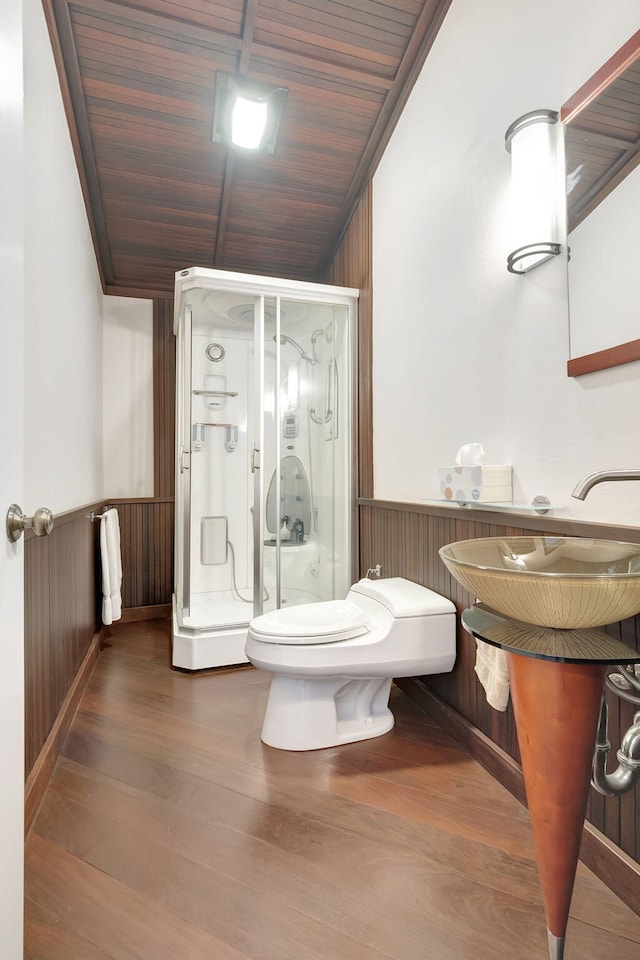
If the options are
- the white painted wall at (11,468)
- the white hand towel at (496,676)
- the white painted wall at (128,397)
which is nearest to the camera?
the white painted wall at (11,468)

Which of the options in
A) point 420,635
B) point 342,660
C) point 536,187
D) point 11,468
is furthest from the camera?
point 420,635

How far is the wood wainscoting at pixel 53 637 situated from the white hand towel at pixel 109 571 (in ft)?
0.39

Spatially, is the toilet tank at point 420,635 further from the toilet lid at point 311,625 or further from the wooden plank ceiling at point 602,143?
the wooden plank ceiling at point 602,143

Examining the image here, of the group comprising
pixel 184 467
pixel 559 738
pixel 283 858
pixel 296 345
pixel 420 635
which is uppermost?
pixel 296 345

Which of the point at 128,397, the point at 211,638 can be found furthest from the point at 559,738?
the point at 128,397

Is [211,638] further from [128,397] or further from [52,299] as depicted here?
[128,397]

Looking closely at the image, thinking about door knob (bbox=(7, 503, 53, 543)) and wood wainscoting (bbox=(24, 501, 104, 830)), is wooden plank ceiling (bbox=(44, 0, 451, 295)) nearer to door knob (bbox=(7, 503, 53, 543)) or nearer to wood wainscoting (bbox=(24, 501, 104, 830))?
wood wainscoting (bbox=(24, 501, 104, 830))

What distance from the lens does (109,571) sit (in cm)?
287

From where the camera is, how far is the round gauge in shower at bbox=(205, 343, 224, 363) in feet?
10.0

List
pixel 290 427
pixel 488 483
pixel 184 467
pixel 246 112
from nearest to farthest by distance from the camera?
1. pixel 488 483
2. pixel 246 112
3. pixel 184 467
4. pixel 290 427

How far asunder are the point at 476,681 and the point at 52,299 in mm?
2073

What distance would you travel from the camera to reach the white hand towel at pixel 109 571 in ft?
9.32

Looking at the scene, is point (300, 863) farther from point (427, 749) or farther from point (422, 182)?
point (422, 182)

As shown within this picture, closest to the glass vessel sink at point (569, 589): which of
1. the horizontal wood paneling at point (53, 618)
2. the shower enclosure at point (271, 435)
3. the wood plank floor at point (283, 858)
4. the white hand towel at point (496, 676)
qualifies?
the white hand towel at point (496, 676)
